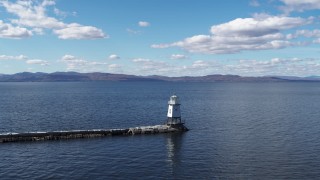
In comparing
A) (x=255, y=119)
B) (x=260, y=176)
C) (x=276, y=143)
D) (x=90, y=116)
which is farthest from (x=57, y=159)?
(x=255, y=119)

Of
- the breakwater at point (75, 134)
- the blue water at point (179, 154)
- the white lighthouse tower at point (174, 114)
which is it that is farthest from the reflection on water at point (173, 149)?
the white lighthouse tower at point (174, 114)

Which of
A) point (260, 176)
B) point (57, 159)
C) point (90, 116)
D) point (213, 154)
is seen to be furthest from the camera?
point (90, 116)

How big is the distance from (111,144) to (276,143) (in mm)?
30433

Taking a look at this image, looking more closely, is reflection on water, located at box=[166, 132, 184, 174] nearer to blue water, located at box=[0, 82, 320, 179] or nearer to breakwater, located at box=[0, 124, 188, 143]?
blue water, located at box=[0, 82, 320, 179]

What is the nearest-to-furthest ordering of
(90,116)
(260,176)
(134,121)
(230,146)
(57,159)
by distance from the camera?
1. (260,176)
2. (57,159)
3. (230,146)
4. (134,121)
5. (90,116)

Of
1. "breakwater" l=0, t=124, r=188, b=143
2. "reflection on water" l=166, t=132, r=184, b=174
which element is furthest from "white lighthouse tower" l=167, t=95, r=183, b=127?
"reflection on water" l=166, t=132, r=184, b=174

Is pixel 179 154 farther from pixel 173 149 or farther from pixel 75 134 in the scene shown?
pixel 75 134

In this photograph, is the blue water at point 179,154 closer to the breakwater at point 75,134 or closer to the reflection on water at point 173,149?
the reflection on water at point 173,149

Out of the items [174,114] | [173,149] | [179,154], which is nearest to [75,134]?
[173,149]

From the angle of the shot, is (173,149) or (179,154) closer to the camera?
(179,154)

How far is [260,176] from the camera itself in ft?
164

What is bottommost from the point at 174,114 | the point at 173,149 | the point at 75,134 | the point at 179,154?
the point at 179,154

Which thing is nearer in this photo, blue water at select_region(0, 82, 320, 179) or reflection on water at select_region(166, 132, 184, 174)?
blue water at select_region(0, 82, 320, 179)

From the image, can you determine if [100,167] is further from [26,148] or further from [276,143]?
[276,143]
